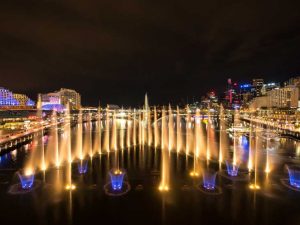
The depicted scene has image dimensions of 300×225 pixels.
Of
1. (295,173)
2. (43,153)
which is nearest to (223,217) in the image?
(295,173)

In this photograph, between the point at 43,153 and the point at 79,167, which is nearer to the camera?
the point at 79,167

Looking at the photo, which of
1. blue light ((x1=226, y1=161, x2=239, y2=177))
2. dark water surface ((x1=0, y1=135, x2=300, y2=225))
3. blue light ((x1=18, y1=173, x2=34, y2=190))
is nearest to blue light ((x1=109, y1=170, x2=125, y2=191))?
dark water surface ((x1=0, y1=135, x2=300, y2=225))

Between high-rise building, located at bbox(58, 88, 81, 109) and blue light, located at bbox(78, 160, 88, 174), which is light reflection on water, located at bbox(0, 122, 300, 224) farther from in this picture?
high-rise building, located at bbox(58, 88, 81, 109)

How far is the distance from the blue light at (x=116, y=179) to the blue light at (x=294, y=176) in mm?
10444

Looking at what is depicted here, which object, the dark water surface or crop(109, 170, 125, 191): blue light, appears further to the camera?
crop(109, 170, 125, 191): blue light

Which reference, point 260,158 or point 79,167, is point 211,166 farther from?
point 79,167

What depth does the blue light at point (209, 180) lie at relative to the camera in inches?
535

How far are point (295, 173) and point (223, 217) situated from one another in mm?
9201

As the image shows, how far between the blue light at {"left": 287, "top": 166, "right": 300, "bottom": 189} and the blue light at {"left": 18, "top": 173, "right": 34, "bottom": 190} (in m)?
16.0

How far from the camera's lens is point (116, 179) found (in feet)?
48.7

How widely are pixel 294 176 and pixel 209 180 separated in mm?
5913

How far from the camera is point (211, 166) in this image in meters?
18.2

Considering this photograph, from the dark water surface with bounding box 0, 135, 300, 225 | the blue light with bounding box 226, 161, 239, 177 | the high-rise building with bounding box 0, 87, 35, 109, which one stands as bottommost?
the dark water surface with bounding box 0, 135, 300, 225

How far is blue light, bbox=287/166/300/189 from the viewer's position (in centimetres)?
1399
